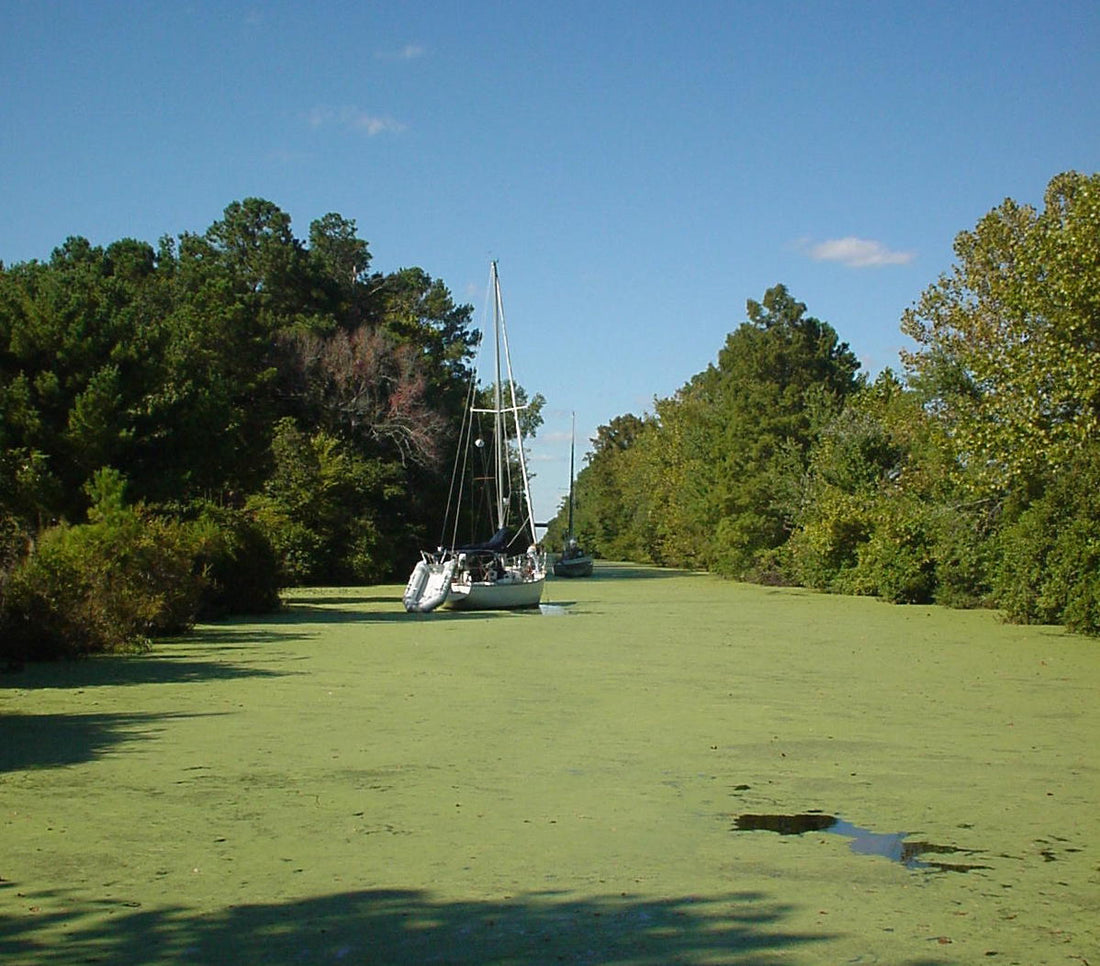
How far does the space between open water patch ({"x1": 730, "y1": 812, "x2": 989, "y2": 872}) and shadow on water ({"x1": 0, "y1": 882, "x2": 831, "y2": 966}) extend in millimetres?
1154

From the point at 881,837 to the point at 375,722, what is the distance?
5.23m

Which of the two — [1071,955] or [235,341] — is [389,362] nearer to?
[235,341]

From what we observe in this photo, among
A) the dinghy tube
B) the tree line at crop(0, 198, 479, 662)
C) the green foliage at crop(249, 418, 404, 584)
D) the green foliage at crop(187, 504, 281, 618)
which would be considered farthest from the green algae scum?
the green foliage at crop(249, 418, 404, 584)

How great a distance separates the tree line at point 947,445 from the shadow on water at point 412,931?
14092 mm

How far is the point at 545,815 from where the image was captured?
7.58 m

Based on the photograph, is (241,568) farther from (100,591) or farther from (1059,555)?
(1059,555)

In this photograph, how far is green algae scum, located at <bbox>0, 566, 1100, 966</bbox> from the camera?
17.4ft

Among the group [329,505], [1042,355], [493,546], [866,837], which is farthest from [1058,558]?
[329,505]

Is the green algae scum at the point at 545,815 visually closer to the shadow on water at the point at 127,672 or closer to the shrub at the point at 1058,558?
the shadow on water at the point at 127,672

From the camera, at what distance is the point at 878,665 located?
16688 mm

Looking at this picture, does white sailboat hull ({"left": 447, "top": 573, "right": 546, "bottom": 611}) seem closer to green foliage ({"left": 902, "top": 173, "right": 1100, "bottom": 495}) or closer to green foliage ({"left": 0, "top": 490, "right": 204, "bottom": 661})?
green foliage ({"left": 0, "top": 490, "right": 204, "bottom": 661})

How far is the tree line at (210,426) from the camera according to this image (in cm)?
1862

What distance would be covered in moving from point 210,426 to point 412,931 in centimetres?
2298

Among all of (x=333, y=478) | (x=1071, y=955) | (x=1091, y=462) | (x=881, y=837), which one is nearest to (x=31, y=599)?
(x=881, y=837)
